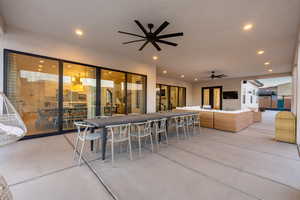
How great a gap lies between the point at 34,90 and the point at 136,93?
3.70 metres

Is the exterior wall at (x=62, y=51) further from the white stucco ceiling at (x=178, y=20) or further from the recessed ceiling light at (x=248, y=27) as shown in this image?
the recessed ceiling light at (x=248, y=27)

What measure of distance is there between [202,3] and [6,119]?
3.51 meters

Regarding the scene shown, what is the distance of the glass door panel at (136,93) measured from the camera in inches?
235

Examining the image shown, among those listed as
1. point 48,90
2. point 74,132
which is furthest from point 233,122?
point 48,90

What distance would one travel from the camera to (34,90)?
12.9ft

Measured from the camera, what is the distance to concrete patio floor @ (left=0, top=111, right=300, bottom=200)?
67.1 inches

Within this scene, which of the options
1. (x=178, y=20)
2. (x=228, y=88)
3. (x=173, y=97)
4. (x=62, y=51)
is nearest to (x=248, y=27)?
(x=178, y=20)

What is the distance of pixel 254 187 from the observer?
183cm

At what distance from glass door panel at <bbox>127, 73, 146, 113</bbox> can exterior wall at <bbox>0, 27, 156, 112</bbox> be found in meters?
0.27

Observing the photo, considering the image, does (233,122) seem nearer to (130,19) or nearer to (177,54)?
(177,54)

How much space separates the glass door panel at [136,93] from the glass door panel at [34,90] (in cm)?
273

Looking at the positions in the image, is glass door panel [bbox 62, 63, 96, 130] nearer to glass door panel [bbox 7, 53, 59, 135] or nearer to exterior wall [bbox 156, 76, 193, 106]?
glass door panel [bbox 7, 53, 59, 135]

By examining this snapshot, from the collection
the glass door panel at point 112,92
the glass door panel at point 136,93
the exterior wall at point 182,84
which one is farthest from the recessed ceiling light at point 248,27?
the exterior wall at point 182,84

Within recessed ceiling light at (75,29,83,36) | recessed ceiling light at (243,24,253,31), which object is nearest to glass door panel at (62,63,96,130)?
recessed ceiling light at (75,29,83,36)
